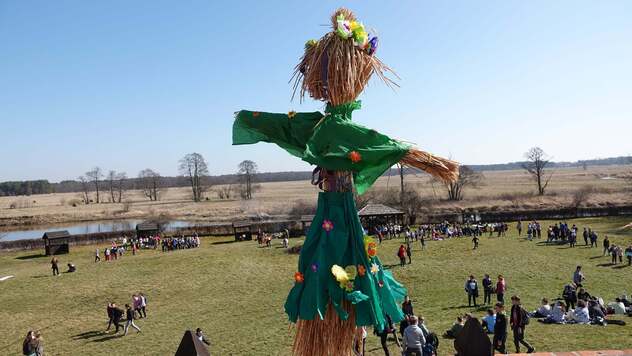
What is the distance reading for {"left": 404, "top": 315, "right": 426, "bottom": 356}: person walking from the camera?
8781 millimetres

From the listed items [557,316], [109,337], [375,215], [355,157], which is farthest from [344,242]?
[375,215]

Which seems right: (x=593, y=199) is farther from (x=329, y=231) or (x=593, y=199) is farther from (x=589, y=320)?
(x=329, y=231)

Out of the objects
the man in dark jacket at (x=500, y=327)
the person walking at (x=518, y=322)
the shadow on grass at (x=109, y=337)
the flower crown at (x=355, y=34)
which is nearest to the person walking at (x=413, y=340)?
the man in dark jacket at (x=500, y=327)

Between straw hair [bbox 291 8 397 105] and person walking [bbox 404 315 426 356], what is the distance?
6049 millimetres

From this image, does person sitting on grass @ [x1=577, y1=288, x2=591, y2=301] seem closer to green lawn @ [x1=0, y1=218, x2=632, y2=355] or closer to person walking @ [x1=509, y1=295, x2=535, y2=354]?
green lawn @ [x1=0, y1=218, x2=632, y2=355]

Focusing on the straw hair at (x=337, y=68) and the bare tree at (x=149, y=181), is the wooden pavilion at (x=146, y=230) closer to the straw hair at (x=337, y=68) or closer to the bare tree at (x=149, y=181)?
the straw hair at (x=337, y=68)

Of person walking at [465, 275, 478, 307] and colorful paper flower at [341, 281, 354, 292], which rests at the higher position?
colorful paper flower at [341, 281, 354, 292]

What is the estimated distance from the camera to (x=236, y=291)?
2075 cm

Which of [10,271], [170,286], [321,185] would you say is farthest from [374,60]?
[10,271]

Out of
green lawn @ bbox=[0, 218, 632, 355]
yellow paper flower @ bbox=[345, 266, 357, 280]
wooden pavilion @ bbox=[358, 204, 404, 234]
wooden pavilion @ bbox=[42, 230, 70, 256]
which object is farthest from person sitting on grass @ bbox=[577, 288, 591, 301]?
wooden pavilion @ bbox=[42, 230, 70, 256]

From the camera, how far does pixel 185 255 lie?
31.7 meters

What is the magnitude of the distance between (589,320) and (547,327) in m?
1.36

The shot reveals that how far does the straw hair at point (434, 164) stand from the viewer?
4059 millimetres

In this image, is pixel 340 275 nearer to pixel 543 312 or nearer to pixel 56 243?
pixel 543 312
